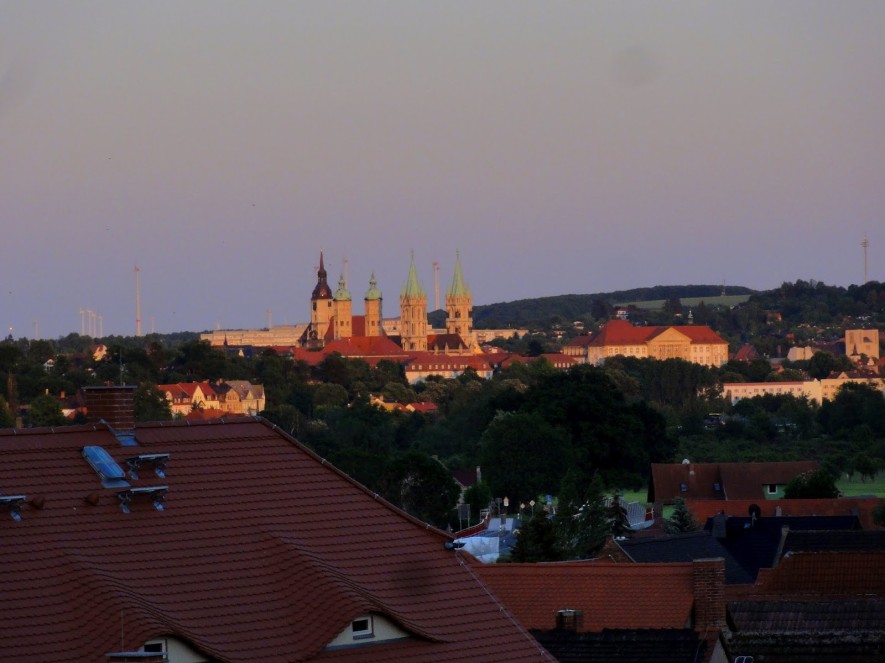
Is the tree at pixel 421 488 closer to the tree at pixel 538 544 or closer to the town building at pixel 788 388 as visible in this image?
the tree at pixel 538 544

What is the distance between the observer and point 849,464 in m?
93.6

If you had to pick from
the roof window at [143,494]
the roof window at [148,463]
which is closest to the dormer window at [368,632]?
the roof window at [143,494]

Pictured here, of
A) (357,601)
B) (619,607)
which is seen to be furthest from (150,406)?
(357,601)

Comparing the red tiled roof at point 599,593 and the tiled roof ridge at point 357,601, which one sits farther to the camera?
the red tiled roof at point 599,593

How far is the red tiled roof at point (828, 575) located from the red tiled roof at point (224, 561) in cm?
1170

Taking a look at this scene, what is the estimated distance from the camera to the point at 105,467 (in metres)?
14.7

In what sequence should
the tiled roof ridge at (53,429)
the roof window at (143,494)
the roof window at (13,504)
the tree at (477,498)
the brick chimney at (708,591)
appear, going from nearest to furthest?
the roof window at (13,504) < the roof window at (143,494) < the tiled roof ridge at (53,429) < the brick chimney at (708,591) < the tree at (477,498)

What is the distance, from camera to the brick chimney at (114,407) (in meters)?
15.7

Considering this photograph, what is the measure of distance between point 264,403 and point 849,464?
70.6 metres

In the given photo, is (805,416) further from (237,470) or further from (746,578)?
(237,470)

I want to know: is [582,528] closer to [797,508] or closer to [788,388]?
[797,508]

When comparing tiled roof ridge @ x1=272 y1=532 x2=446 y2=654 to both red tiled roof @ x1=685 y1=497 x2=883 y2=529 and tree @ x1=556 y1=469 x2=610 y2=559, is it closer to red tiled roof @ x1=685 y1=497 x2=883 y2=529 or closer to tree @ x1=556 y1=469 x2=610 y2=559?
tree @ x1=556 y1=469 x2=610 y2=559

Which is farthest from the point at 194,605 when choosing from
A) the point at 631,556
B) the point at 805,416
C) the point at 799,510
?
the point at 805,416

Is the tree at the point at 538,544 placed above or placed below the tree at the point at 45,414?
below
